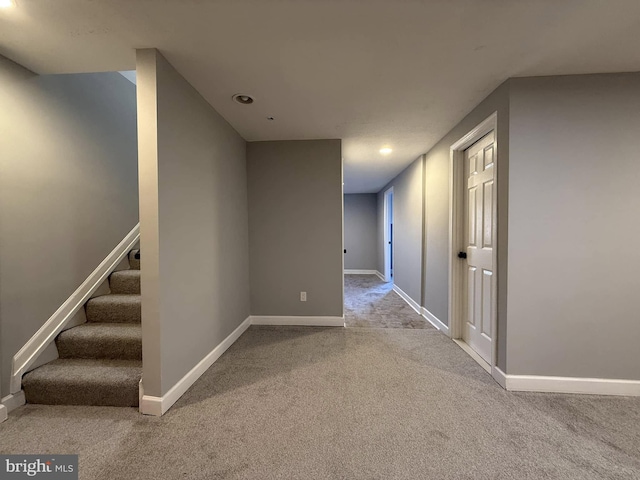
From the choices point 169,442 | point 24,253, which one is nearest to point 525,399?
point 169,442

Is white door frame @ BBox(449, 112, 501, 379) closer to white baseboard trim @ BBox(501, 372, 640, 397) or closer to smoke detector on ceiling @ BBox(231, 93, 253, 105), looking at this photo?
white baseboard trim @ BBox(501, 372, 640, 397)

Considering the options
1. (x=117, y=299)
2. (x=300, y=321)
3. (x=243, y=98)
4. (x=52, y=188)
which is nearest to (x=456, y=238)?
(x=300, y=321)

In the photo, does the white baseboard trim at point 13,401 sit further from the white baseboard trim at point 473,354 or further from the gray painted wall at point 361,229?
the gray painted wall at point 361,229

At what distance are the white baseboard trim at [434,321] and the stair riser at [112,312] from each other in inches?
120

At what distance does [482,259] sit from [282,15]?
7.76 ft

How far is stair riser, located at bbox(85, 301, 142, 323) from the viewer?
214 cm

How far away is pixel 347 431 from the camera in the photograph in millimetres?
1470

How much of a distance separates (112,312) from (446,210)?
3389 millimetres

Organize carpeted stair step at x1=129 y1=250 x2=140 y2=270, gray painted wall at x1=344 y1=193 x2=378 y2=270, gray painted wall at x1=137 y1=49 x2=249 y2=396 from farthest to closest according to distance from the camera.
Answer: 1. gray painted wall at x1=344 y1=193 x2=378 y2=270
2. carpeted stair step at x1=129 y1=250 x2=140 y2=270
3. gray painted wall at x1=137 y1=49 x2=249 y2=396

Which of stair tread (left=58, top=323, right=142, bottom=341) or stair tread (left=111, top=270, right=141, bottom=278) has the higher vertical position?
stair tread (left=111, top=270, right=141, bottom=278)

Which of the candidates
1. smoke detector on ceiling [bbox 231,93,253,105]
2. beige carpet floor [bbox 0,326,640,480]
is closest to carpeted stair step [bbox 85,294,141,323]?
beige carpet floor [bbox 0,326,640,480]

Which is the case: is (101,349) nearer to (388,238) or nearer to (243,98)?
(243,98)

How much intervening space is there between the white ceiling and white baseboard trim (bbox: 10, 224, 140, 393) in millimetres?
1495

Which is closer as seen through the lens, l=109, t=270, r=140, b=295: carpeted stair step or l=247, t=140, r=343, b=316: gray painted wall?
l=109, t=270, r=140, b=295: carpeted stair step
